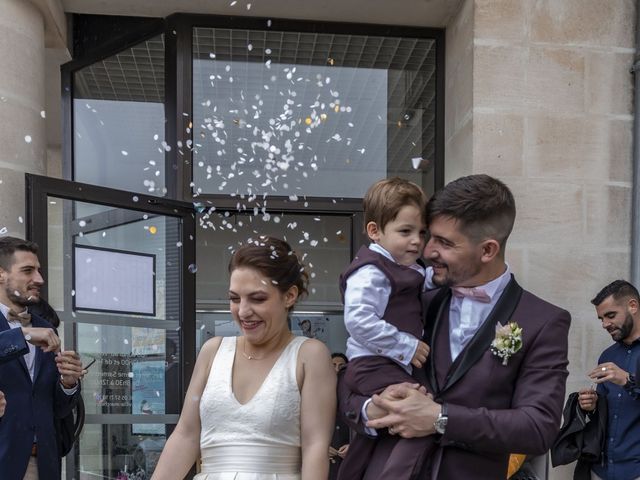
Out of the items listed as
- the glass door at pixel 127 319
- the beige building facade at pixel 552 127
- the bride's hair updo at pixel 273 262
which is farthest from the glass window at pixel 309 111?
the bride's hair updo at pixel 273 262

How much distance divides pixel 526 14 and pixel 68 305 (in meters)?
3.20

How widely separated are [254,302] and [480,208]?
74 centimetres

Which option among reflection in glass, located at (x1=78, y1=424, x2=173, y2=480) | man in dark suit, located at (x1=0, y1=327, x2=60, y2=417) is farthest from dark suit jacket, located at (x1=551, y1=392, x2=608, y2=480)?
man in dark suit, located at (x1=0, y1=327, x2=60, y2=417)

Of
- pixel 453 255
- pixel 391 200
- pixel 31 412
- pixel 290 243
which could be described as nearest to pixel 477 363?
pixel 453 255

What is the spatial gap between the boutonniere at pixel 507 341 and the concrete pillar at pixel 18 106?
119 inches

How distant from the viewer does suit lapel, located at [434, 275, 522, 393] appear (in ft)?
6.31

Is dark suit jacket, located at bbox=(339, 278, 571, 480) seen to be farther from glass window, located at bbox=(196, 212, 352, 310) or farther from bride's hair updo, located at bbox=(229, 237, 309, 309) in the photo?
glass window, located at bbox=(196, 212, 352, 310)

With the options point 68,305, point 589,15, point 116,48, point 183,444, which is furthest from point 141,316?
point 589,15

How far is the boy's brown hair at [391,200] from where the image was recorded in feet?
7.37

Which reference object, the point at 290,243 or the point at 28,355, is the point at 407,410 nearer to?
the point at 28,355

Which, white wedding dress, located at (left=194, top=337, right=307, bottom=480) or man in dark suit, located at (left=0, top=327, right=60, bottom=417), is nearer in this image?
white wedding dress, located at (left=194, top=337, right=307, bottom=480)

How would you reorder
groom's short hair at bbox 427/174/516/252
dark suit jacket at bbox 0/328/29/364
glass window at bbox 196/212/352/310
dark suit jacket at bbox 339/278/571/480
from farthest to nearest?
glass window at bbox 196/212/352/310
dark suit jacket at bbox 0/328/29/364
groom's short hair at bbox 427/174/516/252
dark suit jacket at bbox 339/278/571/480

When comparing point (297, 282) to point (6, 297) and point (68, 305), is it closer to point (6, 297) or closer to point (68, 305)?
point (6, 297)

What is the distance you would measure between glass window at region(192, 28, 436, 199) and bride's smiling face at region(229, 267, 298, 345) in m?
2.72
